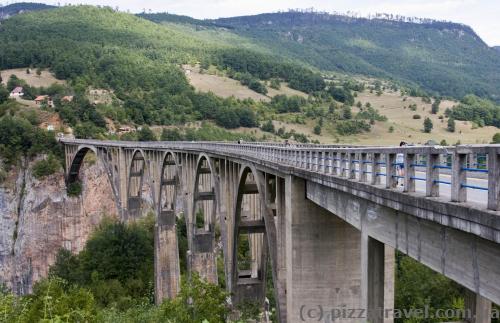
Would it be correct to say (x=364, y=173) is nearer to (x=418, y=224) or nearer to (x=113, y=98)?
(x=418, y=224)

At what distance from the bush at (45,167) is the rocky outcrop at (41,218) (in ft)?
2.47

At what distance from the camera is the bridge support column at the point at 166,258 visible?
1879 inches

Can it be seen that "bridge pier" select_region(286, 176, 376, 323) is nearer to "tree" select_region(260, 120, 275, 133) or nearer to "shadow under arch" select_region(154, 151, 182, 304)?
"shadow under arch" select_region(154, 151, 182, 304)

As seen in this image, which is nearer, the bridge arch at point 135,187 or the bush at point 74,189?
the bridge arch at point 135,187

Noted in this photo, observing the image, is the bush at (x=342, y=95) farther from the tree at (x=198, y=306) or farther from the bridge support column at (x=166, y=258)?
the tree at (x=198, y=306)

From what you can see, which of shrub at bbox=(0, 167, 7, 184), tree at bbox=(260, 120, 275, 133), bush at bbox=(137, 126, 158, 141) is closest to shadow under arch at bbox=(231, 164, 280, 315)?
shrub at bbox=(0, 167, 7, 184)

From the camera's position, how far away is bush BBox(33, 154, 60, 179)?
77.3 meters

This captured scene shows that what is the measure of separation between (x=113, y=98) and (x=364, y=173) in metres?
111

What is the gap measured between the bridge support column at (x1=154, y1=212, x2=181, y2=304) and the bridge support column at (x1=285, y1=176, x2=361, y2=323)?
32.5 m

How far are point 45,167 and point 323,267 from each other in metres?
69.4

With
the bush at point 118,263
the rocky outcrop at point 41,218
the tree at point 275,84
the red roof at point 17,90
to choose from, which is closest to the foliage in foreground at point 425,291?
the bush at point 118,263

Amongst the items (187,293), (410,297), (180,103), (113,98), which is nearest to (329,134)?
(180,103)

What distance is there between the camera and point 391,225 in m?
10.2

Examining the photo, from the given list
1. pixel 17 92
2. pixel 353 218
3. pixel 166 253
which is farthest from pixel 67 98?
pixel 353 218
